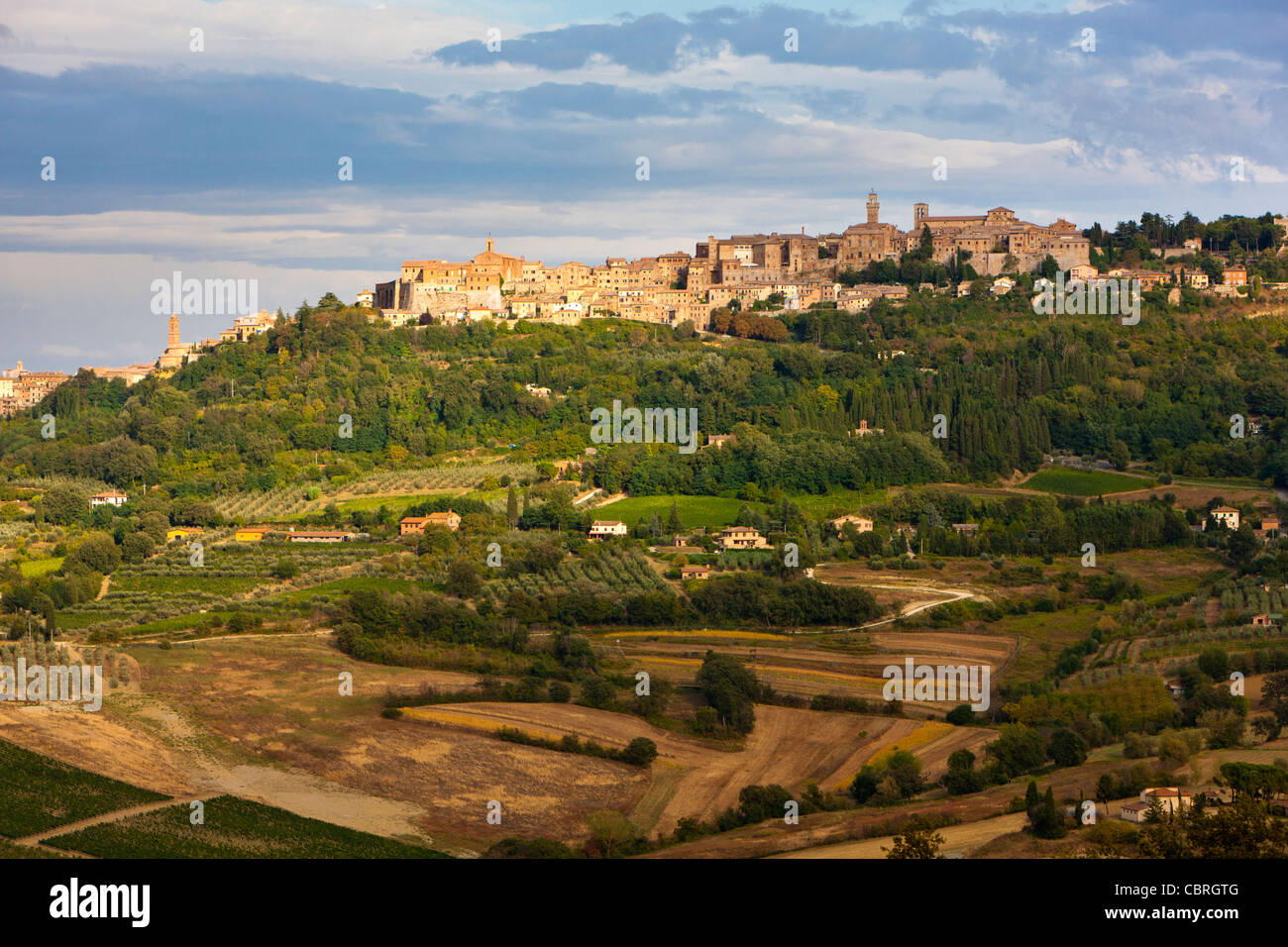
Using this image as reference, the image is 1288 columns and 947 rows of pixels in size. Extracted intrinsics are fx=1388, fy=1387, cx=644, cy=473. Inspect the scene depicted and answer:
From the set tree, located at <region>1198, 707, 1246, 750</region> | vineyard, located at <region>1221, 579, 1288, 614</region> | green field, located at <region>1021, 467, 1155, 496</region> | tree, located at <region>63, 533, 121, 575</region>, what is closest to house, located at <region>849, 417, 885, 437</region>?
green field, located at <region>1021, 467, 1155, 496</region>

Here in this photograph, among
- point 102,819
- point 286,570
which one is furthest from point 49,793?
point 286,570

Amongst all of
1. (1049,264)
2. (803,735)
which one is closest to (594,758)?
(803,735)

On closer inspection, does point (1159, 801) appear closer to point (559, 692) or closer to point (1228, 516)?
point (559, 692)

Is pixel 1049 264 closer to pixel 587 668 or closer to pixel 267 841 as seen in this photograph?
pixel 587 668

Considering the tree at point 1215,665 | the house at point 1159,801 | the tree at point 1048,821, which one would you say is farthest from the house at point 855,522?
the tree at point 1048,821

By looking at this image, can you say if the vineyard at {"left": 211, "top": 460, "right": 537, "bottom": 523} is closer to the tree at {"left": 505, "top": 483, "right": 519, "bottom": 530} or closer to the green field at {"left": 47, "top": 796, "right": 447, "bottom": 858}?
the tree at {"left": 505, "top": 483, "right": 519, "bottom": 530}

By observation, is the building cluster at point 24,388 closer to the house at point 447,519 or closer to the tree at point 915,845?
the house at point 447,519
